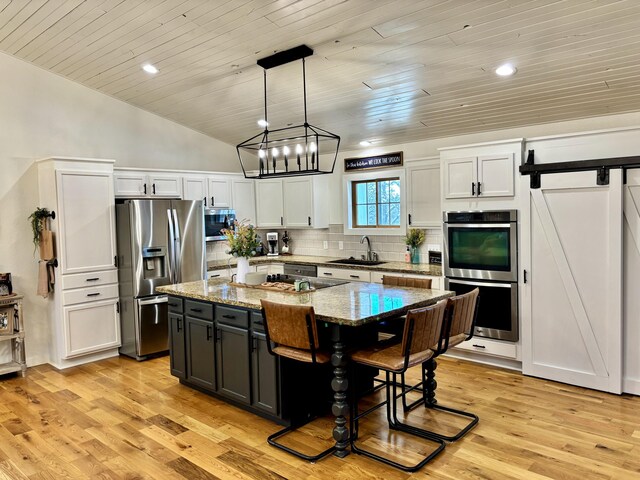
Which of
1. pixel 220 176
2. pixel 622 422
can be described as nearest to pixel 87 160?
pixel 220 176

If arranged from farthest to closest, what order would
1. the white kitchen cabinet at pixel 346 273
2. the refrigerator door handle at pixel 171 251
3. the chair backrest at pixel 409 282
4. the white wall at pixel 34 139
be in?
the white kitchen cabinet at pixel 346 273
the refrigerator door handle at pixel 171 251
the white wall at pixel 34 139
the chair backrest at pixel 409 282

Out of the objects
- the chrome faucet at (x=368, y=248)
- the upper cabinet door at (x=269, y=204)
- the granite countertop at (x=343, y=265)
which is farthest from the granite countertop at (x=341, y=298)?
the upper cabinet door at (x=269, y=204)

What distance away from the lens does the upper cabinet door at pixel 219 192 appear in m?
6.43

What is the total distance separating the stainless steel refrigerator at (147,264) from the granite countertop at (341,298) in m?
1.09

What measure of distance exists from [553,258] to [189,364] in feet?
11.1

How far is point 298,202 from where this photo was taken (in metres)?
6.74

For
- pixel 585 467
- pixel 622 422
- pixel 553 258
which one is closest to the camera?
pixel 585 467

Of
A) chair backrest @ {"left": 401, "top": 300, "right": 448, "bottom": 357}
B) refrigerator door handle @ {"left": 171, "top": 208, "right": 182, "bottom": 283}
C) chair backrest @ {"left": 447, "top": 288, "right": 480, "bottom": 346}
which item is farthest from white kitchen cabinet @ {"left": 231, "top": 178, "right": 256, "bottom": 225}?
chair backrest @ {"left": 401, "top": 300, "right": 448, "bottom": 357}

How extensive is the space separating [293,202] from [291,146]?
816mm

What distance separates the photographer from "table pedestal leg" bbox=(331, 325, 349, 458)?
3.01m

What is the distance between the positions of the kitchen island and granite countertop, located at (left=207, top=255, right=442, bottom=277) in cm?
112

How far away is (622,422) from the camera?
3.41 m

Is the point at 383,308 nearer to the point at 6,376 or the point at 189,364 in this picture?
the point at 189,364

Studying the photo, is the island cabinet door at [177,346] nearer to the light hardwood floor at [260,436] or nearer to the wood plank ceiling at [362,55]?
the light hardwood floor at [260,436]
